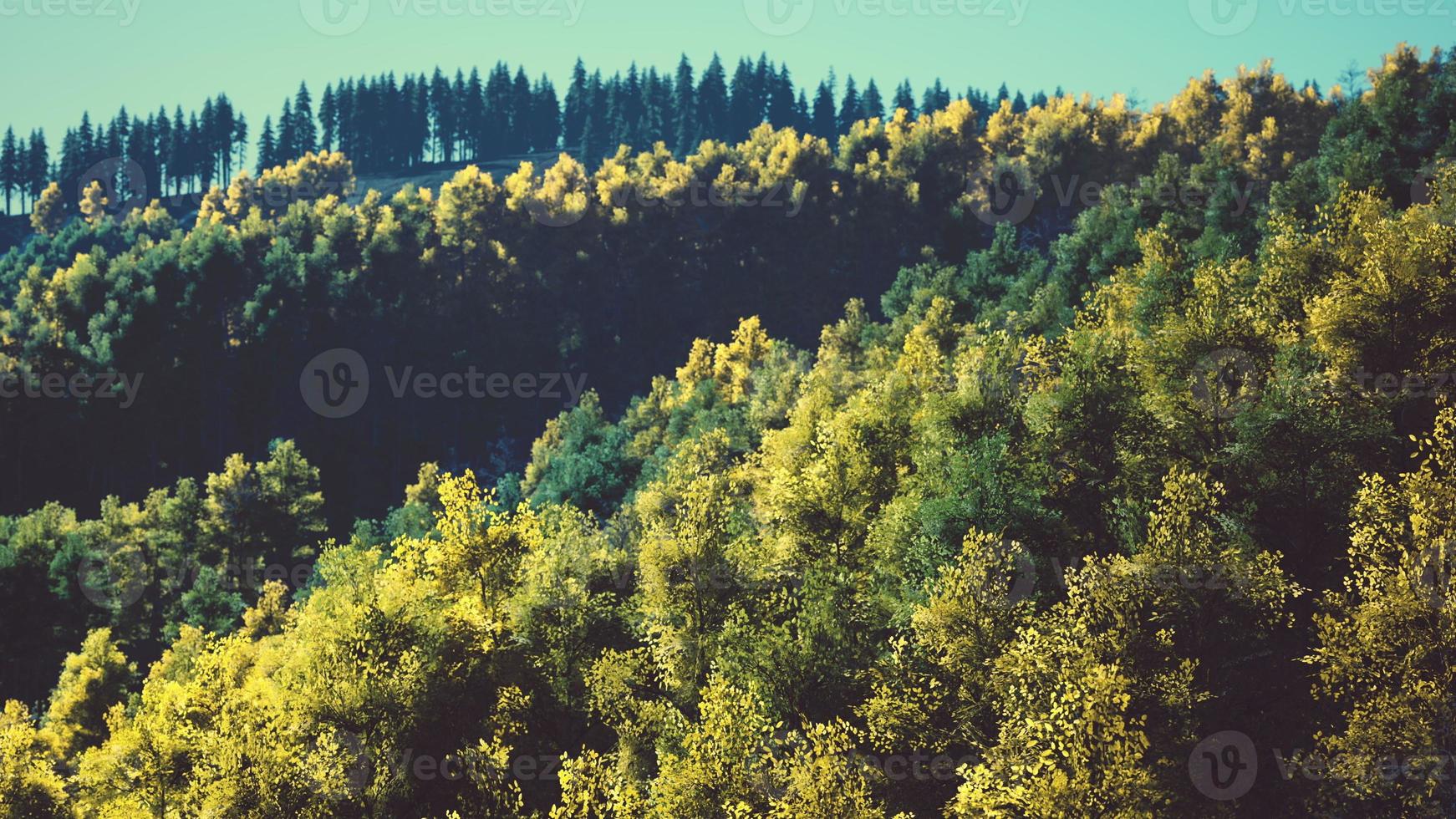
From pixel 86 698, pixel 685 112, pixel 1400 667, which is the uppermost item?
pixel 685 112

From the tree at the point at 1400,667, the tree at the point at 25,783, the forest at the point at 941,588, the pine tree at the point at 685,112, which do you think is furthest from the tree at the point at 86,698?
the pine tree at the point at 685,112

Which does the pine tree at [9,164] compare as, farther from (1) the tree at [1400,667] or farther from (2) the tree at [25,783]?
(1) the tree at [1400,667]

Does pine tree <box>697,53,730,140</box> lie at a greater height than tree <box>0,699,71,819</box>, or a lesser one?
greater

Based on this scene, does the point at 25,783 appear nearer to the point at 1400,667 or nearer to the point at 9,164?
the point at 1400,667

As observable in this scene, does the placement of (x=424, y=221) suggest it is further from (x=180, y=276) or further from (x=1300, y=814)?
(x=1300, y=814)

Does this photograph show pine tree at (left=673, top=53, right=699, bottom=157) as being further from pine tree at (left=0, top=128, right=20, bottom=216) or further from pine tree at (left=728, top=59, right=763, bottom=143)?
pine tree at (left=0, top=128, right=20, bottom=216)

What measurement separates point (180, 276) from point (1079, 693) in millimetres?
143549

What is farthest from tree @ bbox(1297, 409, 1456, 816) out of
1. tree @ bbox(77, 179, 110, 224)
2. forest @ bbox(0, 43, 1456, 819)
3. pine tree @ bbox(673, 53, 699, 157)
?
tree @ bbox(77, 179, 110, 224)

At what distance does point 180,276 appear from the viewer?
13350cm

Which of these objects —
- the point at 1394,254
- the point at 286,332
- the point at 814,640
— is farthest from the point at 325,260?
the point at 1394,254

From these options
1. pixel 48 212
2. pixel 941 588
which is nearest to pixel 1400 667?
pixel 941 588

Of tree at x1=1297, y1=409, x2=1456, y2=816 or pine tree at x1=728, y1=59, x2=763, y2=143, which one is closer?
tree at x1=1297, y1=409, x2=1456, y2=816

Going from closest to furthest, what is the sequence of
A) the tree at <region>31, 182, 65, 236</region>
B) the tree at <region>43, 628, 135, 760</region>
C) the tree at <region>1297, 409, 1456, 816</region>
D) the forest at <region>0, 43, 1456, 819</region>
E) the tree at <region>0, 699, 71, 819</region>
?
the tree at <region>1297, 409, 1456, 816</region>, the forest at <region>0, 43, 1456, 819</region>, the tree at <region>0, 699, 71, 819</region>, the tree at <region>43, 628, 135, 760</region>, the tree at <region>31, 182, 65, 236</region>

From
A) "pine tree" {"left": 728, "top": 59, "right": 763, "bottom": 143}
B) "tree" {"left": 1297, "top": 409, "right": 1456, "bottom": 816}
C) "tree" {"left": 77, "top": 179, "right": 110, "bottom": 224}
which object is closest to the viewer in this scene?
"tree" {"left": 1297, "top": 409, "right": 1456, "bottom": 816}
